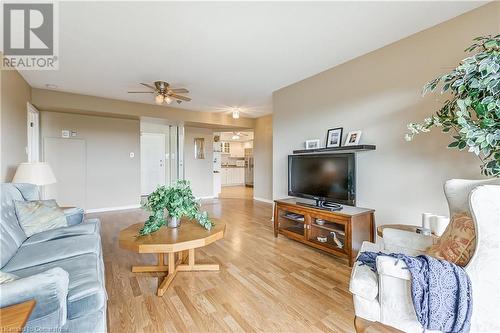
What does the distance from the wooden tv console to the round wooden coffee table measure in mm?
1203

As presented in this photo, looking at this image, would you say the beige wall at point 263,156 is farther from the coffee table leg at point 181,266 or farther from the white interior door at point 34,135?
the white interior door at point 34,135

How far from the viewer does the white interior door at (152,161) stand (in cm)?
682

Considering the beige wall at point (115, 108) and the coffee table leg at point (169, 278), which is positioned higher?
the beige wall at point (115, 108)

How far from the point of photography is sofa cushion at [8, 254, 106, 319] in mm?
1223

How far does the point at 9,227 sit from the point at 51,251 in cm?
46

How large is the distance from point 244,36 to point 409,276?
247 centimetres

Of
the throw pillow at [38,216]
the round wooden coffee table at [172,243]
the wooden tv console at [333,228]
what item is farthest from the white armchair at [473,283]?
the throw pillow at [38,216]

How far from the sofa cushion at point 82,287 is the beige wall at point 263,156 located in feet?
16.7

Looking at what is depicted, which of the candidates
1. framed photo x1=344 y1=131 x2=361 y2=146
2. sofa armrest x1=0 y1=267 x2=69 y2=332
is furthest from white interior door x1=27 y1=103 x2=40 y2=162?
framed photo x1=344 y1=131 x2=361 y2=146

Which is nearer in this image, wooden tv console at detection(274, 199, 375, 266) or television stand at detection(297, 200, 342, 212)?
wooden tv console at detection(274, 199, 375, 266)

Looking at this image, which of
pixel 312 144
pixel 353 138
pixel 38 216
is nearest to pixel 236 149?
pixel 312 144

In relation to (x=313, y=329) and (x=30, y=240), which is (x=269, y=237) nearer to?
(x=313, y=329)

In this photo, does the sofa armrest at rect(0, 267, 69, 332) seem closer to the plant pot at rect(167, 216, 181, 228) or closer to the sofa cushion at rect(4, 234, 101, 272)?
the sofa cushion at rect(4, 234, 101, 272)

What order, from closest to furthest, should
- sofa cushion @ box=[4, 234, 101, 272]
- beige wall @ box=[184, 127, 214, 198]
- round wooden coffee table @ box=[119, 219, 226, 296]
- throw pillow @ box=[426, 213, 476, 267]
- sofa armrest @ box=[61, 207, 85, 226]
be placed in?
throw pillow @ box=[426, 213, 476, 267], sofa cushion @ box=[4, 234, 101, 272], round wooden coffee table @ box=[119, 219, 226, 296], sofa armrest @ box=[61, 207, 85, 226], beige wall @ box=[184, 127, 214, 198]
